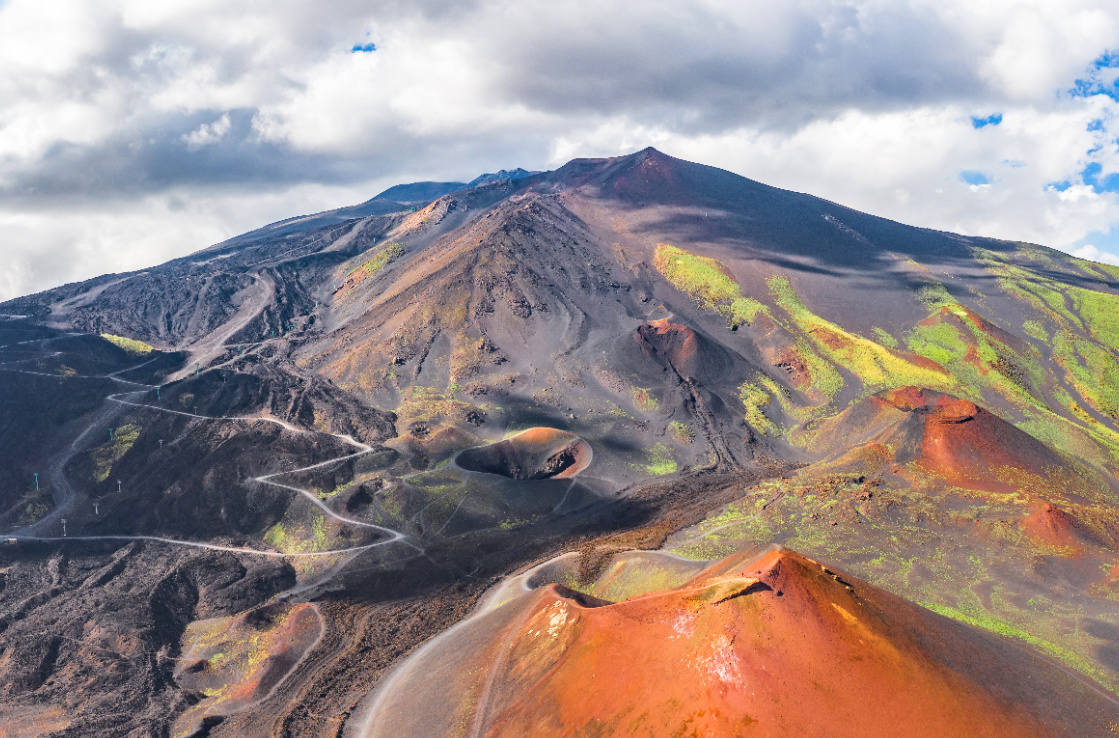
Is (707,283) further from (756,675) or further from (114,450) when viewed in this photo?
(756,675)

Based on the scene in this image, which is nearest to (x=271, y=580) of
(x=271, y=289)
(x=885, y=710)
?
(x=885, y=710)

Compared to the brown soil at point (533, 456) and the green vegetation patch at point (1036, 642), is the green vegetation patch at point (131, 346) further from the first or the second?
the green vegetation patch at point (1036, 642)

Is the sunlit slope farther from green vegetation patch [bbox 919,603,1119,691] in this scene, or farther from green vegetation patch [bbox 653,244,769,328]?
green vegetation patch [bbox 653,244,769,328]

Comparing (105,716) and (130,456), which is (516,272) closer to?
(130,456)

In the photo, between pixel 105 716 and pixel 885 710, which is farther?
pixel 105 716

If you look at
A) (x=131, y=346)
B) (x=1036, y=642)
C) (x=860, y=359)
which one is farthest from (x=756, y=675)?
(x=131, y=346)

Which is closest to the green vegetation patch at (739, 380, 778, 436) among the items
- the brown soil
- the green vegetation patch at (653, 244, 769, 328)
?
the green vegetation patch at (653, 244, 769, 328)
